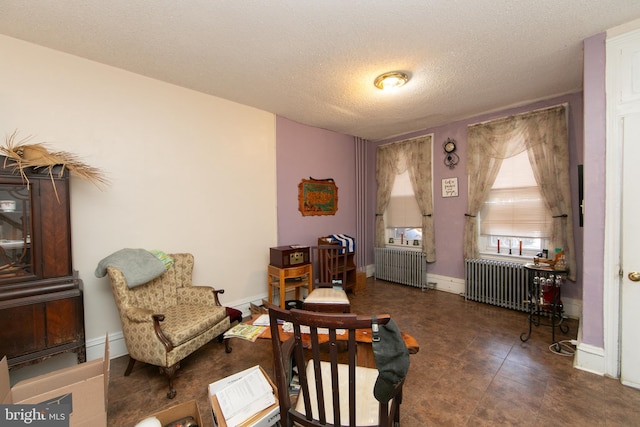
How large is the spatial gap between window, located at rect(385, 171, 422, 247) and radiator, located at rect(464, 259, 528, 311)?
1.06 m

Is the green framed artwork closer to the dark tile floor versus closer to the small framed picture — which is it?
the small framed picture

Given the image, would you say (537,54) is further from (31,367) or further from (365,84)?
(31,367)

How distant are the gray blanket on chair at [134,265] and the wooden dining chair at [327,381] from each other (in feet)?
5.40

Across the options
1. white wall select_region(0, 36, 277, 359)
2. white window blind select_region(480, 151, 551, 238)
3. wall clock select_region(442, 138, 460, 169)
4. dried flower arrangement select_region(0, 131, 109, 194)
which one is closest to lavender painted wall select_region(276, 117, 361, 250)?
white wall select_region(0, 36, 277, 359)

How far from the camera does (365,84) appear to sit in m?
2.86

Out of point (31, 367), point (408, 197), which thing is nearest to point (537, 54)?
point (408, 197)

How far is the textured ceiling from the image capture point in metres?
1.79

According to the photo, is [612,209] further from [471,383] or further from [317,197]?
[317,197]

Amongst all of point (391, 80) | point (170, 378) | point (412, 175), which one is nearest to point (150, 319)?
point (170, 378)

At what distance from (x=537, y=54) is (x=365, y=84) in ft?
5.13

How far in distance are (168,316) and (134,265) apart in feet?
1.82

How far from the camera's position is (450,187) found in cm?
418

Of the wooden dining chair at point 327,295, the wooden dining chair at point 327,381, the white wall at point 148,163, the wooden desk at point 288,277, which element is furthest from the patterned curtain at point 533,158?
the wooden dining chair at point 327,381

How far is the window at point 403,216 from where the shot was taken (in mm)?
4727
